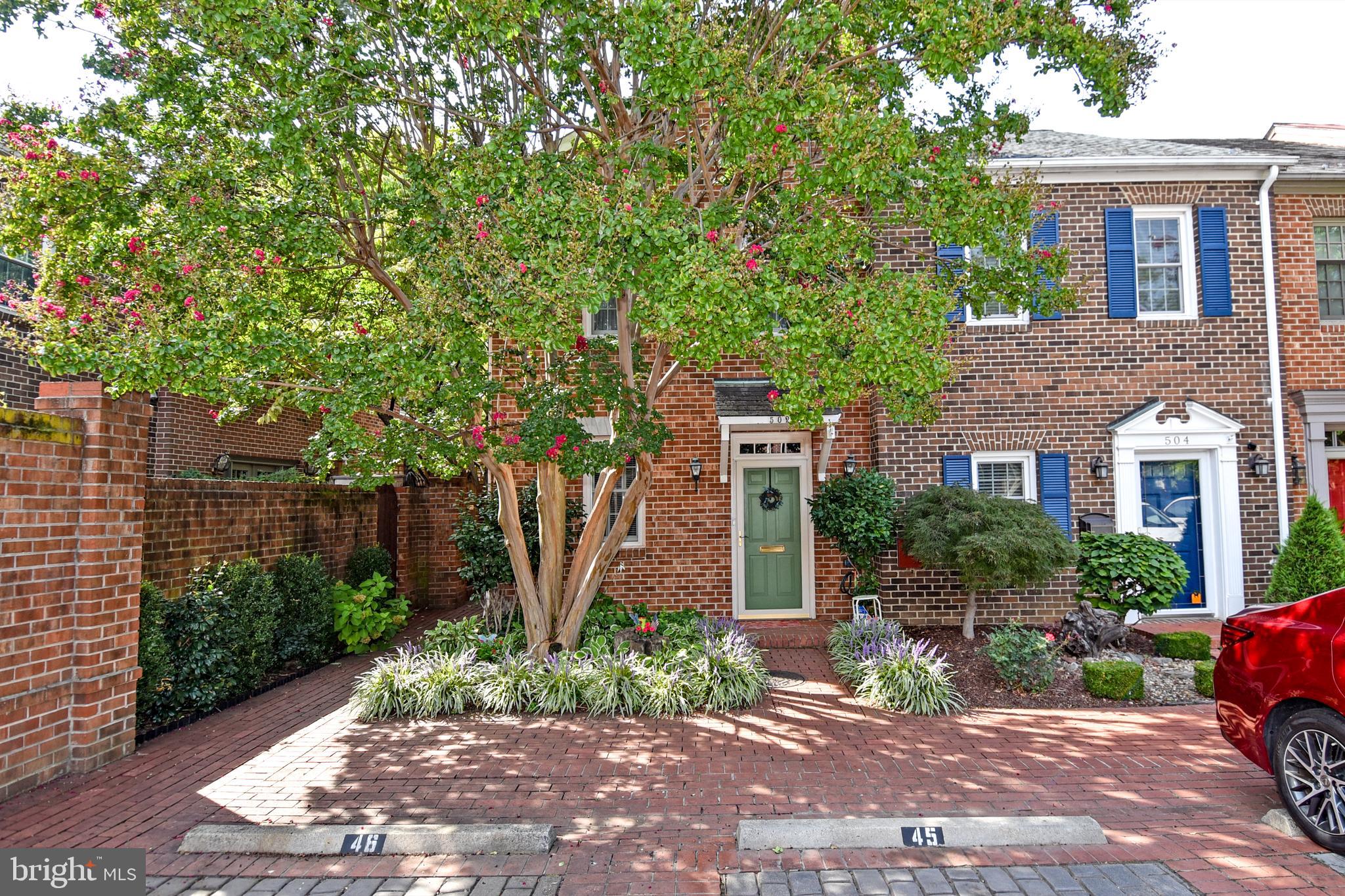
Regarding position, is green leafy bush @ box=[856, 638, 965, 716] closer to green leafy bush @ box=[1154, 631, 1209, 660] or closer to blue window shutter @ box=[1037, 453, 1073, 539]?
green leafy bush @ box=[1154, 631, 1209, 660]

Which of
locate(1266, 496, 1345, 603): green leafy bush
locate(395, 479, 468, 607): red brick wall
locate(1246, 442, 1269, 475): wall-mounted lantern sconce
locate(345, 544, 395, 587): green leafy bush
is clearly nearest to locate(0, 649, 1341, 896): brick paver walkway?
locate(345, 544, 395, 587): green leafy bush

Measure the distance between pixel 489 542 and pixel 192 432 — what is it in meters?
6.86

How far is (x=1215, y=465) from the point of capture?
998cm

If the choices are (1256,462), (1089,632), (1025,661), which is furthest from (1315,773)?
(1256,462)

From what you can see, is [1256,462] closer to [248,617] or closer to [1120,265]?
[1120,265]

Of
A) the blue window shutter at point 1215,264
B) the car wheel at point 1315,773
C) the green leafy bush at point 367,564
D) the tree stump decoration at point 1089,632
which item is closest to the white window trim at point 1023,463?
the tree stump decoration at point 1089,632

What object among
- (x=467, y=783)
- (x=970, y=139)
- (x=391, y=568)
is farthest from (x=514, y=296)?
(x=391, y=568)

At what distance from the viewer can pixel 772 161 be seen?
637cm

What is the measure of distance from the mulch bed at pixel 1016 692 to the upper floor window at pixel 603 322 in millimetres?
6208

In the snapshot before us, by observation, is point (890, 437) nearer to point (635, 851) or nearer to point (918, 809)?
point (918, 809)

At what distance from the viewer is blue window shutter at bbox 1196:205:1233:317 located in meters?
9.98

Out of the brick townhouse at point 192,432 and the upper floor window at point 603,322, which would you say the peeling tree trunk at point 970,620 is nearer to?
the upper floor window at point 603,322

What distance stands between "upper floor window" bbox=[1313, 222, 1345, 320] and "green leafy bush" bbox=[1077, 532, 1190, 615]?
5030 mm
